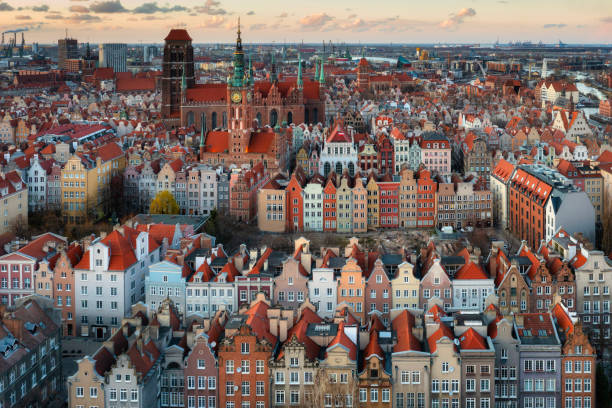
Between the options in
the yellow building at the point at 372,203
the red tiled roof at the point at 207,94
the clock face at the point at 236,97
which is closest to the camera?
the yellow building at the point at 372,203

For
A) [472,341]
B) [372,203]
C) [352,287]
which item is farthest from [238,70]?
[472,341]

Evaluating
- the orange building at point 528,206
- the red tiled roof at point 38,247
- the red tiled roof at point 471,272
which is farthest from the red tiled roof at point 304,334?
the orange building at point 528,206

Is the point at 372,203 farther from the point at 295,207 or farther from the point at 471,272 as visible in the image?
the point at 471,272

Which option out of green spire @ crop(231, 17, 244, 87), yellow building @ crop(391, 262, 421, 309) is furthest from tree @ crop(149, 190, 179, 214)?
yellow building @ crop(391, 262, 421, 309)

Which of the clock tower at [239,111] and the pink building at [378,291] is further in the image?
the clock tower at [239,111]

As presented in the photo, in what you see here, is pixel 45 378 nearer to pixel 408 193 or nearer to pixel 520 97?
pixel 408 193

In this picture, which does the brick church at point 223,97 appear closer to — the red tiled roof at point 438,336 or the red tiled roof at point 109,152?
the red tiled roof at point 109,152

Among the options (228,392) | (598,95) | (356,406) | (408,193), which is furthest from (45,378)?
(598,95)
